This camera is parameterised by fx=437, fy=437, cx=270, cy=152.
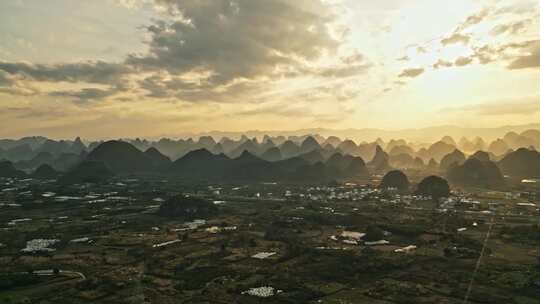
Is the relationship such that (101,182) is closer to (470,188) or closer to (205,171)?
(205,171)

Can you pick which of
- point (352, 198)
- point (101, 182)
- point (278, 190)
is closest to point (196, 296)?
point (352, 198)

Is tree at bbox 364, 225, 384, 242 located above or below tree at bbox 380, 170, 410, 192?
below

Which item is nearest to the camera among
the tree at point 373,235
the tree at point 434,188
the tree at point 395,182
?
the tree at point 373,235

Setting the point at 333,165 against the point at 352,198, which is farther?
the point at 333,165

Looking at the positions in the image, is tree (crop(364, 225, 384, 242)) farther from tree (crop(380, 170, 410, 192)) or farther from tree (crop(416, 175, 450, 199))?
tree (crop(380, 170, 410, 192))

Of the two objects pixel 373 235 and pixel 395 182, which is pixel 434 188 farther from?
pixel 373 235

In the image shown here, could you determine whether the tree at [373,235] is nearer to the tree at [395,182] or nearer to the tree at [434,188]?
the tree at [434,188]

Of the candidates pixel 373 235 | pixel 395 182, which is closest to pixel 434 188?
pixel 395 182

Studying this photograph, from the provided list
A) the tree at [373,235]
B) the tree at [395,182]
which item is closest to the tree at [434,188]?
the tree at [395,182]

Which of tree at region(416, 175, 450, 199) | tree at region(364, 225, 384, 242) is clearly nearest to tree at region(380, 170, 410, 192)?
tree at region(416, 175, 450, 199)

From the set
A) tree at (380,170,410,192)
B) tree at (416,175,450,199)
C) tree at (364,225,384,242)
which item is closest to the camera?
tree at (364,225,384,242)

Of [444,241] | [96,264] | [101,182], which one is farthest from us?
[101,182]
